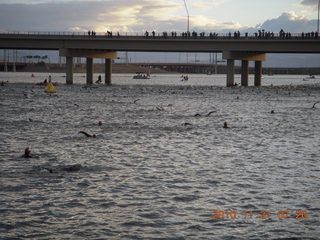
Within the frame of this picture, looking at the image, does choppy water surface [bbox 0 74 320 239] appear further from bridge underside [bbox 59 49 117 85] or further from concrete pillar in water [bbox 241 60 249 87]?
concrete pillar in water [bbox 241 60 249 87]

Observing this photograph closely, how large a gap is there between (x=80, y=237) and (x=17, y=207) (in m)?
3.03

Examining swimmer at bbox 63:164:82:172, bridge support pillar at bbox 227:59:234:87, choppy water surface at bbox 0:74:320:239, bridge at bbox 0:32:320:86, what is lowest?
choppy water surface at bbox 0:74:320:239

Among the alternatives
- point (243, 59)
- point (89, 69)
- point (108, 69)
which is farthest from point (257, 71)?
point (89, 69)

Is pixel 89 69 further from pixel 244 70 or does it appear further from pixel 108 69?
pixel 244 70

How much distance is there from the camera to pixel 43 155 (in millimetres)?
20891

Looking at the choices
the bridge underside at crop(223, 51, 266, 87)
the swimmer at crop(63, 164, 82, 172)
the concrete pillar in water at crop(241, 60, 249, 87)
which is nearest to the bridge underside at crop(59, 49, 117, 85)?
the bridge underside at crop(223, 51, 266, 87)

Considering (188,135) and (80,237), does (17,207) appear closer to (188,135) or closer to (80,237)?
(80,237)

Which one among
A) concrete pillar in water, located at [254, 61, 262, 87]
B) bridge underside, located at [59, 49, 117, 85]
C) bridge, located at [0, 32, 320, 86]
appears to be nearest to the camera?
bridge, located at [0, 32, 320, 86]

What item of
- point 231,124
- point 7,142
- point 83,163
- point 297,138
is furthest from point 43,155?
point 231,124

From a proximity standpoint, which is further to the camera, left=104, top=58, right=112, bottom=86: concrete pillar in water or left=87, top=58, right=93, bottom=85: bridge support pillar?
left=104, top=58, right=112, bottom=86: concrete pillar in water

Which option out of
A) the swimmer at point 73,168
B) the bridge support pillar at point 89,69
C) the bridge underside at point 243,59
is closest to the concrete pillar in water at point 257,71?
the bridge underside at point 243,59

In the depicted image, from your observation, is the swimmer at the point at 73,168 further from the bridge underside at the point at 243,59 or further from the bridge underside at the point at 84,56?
the bridge underside at the point at 84,56

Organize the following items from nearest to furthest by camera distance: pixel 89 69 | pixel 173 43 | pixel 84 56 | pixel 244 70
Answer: pixel 173 43, pixel 84 56, pixel 244 70, pixel 89 69

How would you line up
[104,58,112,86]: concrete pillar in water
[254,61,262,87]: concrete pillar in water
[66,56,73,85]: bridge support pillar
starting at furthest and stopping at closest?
[104,58,112,86]: concrete pillar in water → [254,61,262,87]: concrete pillar in water → [66,56,73,85]: bridge support pillar
